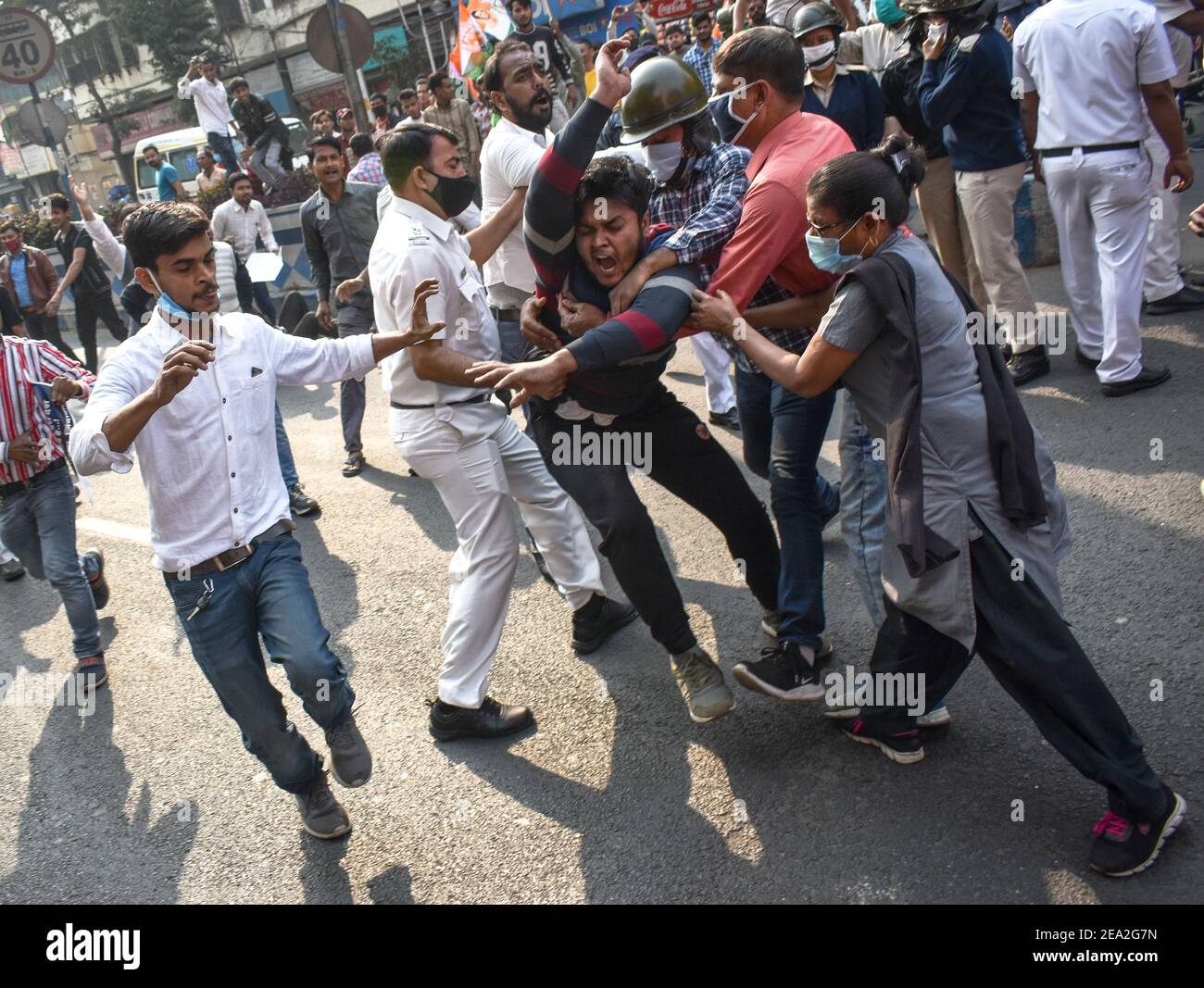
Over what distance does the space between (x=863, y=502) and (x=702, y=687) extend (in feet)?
2.68

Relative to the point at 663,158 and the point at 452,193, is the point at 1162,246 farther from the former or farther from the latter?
the point at 452,193

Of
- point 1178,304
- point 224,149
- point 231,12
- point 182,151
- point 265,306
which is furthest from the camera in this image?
point 231,12

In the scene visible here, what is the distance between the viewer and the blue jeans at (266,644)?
10.7 feet

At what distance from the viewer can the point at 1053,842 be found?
2.87 metres

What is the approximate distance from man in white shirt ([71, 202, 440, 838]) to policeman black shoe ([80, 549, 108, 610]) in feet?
9.03

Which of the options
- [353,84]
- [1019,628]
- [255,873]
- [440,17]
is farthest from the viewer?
[440,17]

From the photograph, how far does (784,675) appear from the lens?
3.53 metres

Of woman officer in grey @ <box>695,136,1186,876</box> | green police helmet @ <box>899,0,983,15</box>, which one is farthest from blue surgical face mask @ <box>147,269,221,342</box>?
green police helmet @ <box>899,0,983,15</box>

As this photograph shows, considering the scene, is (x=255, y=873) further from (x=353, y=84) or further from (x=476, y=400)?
(x=353, y=84)

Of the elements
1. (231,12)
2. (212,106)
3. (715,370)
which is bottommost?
(715,370)

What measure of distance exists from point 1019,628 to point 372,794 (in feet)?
7.47

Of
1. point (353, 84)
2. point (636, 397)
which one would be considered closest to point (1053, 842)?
point (636, 397)

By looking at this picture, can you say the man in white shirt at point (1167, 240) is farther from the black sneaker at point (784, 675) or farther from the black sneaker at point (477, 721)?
the black sneaker at point (477, 721)

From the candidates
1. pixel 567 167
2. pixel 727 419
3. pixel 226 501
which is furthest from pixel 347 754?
pixel 727 419
